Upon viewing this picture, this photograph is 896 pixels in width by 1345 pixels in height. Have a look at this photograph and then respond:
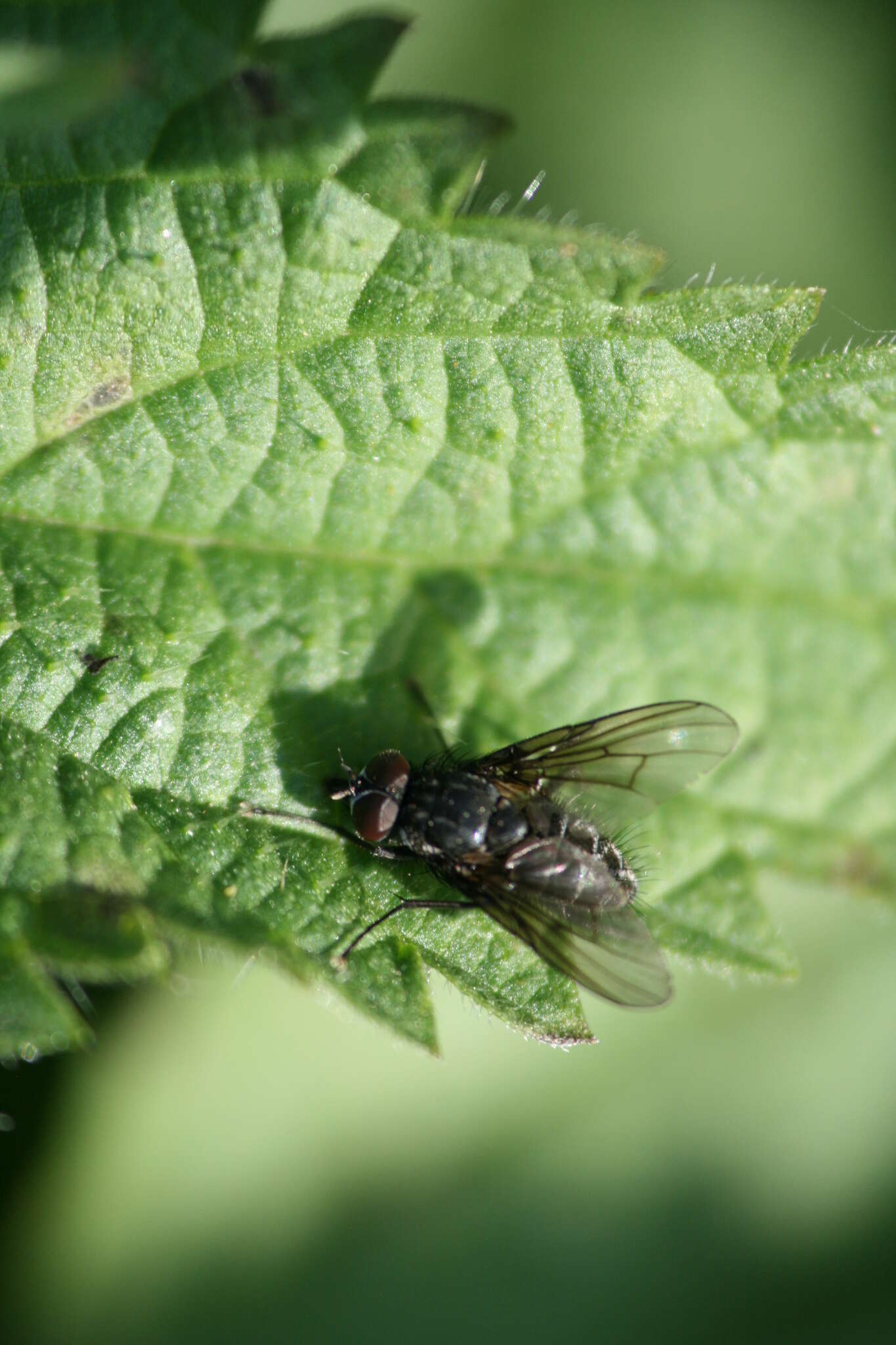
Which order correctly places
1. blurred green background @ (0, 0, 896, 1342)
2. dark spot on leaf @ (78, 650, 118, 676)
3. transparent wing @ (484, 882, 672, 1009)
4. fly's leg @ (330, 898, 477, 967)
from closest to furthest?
fly's leg @ (330, 898, 477, 967) < dark spot on leaf @ (78, 650, 118, 676) < transparent wing @ (484, 882, 672, 1009) < blurred green background @ (0, 0, 896, 1342)

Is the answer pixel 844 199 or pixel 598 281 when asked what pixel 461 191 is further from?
pixel 844 199

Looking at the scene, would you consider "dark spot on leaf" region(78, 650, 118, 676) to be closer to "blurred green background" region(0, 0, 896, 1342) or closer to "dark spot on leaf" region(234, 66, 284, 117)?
"blurred green background" region(0, 0, 896, 1342)

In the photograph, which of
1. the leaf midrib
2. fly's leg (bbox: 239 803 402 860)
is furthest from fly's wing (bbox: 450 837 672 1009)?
the leaf midrib

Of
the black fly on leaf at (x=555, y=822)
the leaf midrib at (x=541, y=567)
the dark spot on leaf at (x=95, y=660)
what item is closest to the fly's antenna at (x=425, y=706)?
the black fly on leaf at (x=555, y=822)

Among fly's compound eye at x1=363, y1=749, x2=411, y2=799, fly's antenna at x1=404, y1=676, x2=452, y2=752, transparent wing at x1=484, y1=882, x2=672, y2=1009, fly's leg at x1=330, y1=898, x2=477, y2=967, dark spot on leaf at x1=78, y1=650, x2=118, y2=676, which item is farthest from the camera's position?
fly's antenna at x1=404, y1=676, x2=452, y2=752

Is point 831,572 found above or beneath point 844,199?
beneath

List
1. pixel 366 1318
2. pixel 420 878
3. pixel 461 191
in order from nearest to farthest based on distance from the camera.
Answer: pixel 461 191 < pixel 420 878 < pixel 366 1318

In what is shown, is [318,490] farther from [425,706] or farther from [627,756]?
[627,756]

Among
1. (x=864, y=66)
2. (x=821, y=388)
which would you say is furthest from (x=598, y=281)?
(x=864, y=66)

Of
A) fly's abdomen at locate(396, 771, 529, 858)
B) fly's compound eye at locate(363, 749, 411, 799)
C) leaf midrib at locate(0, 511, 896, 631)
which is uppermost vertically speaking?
leaf midrib at locate(0, 511, 896, 631)
